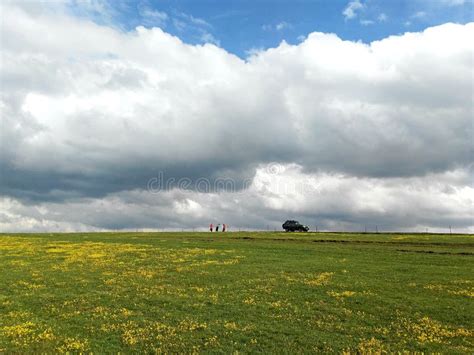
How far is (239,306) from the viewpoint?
1008 inches

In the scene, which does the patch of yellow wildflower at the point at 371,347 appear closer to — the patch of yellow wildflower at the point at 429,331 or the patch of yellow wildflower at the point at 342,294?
the patch of yellow wildflower at the point at 429,331

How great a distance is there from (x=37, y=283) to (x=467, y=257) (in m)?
47.7

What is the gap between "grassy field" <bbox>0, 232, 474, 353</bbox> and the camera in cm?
1966

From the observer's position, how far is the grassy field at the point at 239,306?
64.5ft

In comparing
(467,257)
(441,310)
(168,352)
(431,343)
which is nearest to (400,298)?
(441,310)

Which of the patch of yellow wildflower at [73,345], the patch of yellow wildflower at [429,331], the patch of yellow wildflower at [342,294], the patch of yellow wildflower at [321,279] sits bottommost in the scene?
the patch of yellow wildflower at [73,345]

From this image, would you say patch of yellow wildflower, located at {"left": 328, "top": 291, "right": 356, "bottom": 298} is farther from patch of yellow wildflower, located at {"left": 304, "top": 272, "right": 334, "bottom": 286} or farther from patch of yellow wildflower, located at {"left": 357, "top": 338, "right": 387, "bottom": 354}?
patch of yellow wildflower, located at {"left": 357, "top": 338, "right": 387, "bottom": 354}

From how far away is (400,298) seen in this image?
27562 millimetres

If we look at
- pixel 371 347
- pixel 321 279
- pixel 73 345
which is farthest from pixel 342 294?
pixel 73 345

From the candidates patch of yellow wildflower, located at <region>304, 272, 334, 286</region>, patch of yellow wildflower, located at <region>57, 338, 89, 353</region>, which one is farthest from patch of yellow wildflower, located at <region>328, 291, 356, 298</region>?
patch of yellow wildflower, located at <region>57, 338, 89, 353</region>

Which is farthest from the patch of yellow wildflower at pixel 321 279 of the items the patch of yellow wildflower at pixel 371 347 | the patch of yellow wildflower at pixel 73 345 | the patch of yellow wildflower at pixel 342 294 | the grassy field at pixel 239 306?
the patch of yellow wildflower at pixel 73 345

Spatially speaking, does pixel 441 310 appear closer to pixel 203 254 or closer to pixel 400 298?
pixel 400 298

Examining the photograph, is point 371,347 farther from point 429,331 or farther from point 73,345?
point 73,345

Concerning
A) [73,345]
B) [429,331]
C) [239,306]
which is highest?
[239,306]
